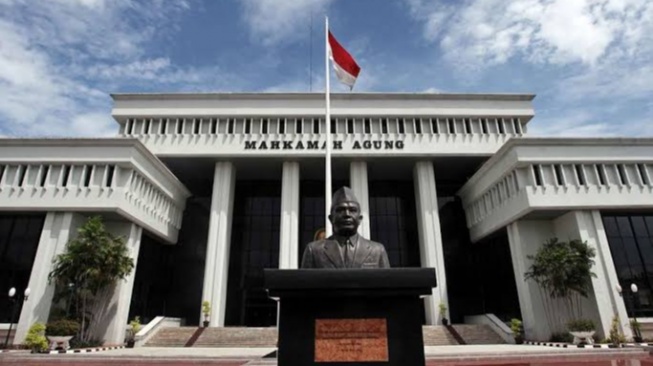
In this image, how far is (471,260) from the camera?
39.2 meters

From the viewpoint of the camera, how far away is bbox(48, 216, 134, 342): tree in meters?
25.0

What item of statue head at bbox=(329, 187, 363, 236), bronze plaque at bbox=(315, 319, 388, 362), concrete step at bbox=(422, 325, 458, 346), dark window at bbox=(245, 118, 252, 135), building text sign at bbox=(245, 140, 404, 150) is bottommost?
concrete step at bbox=(422, 325, 458, 346)

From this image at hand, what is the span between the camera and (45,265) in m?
26.3

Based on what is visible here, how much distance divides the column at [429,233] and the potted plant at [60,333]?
84.0 feet

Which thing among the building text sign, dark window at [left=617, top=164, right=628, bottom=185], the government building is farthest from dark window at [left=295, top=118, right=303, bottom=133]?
dark window at [left=617, top=164, right=628, bottom=185]

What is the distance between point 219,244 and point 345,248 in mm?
29243

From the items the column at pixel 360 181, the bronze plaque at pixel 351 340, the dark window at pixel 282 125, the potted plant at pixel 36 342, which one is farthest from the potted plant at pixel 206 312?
the bronze plaque at pixel 351 340

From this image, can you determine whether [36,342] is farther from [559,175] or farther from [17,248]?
[559,175]

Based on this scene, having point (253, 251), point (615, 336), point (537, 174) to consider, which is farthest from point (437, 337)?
point (253, 251)

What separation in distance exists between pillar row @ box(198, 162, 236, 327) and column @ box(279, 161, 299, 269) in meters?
5.14

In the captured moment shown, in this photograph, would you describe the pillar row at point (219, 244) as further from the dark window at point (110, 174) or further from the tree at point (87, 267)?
the dark window at point (110, 174)

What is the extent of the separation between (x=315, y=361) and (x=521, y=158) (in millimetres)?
27153

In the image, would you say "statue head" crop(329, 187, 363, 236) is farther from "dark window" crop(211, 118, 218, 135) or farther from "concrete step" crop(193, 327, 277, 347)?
"dark window" crop(211, 118, 218, 135)

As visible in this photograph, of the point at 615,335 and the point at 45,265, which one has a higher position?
the point at 45,265
